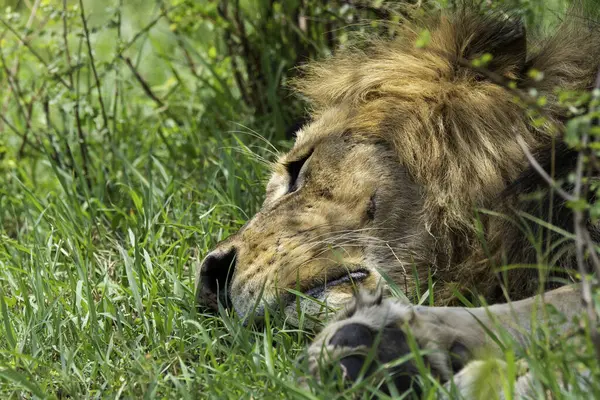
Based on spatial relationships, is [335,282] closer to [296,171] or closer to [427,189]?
[427,189]

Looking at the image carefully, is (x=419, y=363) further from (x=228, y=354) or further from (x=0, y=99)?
(x=0, y=99)

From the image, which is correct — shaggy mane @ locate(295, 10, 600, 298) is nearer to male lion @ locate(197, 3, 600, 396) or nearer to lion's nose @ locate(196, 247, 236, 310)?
male lion @ locate(197, 3, 600, 396)

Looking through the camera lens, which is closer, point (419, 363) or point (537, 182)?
point (419, 363)

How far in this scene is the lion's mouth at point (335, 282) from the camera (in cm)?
303

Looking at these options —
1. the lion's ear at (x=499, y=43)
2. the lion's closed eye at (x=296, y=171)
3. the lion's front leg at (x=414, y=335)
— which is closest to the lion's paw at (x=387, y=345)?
the lion's front leg at (x=414, y=335)

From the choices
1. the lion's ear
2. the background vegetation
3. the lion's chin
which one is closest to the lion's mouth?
the lion's chin

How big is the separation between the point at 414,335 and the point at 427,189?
2.50 ft

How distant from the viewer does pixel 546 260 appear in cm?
A: 287

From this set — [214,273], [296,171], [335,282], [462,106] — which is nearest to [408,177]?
[462,106]

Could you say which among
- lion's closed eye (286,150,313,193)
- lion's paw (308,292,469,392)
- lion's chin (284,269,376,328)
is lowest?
lion's chin (284,269,376,328)

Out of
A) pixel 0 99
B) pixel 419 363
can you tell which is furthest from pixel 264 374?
pixel 0 99

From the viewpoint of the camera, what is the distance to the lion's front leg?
243cm

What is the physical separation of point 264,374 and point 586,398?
808mm

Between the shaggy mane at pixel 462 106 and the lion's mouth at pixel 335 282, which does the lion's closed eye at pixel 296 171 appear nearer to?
the shaggy mane at pixel 462 106
